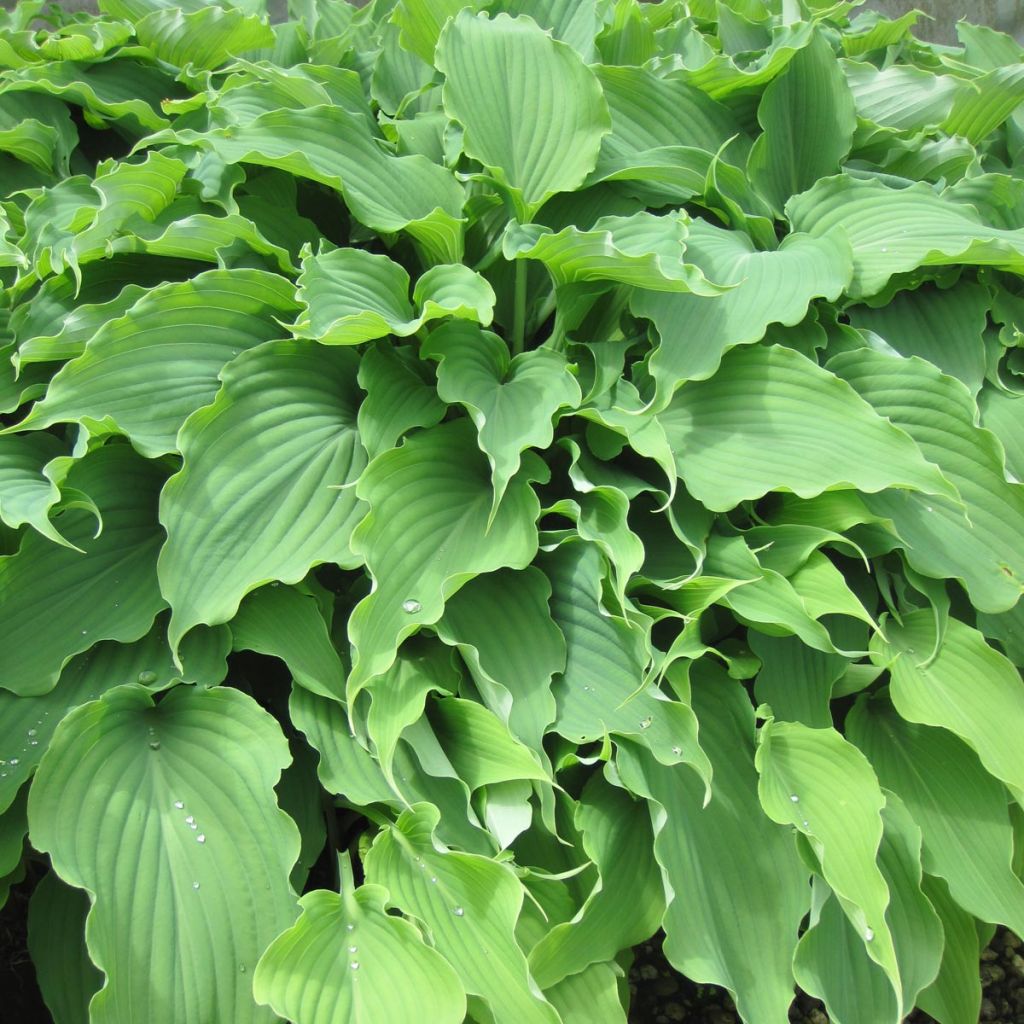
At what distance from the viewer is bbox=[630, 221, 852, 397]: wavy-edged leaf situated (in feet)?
4.22

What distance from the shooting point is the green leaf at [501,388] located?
3.96 feet

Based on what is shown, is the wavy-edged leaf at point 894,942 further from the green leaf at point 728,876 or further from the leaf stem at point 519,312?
the leaf stem at point 519,312

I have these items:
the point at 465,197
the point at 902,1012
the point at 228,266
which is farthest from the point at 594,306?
the point at 902,1012

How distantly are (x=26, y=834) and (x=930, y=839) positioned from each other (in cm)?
105

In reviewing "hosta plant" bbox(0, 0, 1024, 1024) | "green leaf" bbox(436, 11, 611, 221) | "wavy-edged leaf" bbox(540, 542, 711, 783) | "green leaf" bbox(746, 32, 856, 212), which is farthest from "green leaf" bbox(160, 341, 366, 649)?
"green leaf" bbox(746, 32, 856, 212)

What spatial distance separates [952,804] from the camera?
130cm

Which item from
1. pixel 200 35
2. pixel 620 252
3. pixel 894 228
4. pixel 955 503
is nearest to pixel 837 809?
pixel 955 503

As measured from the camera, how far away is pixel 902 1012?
113 cm

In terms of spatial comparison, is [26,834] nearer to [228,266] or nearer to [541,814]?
[541,814]

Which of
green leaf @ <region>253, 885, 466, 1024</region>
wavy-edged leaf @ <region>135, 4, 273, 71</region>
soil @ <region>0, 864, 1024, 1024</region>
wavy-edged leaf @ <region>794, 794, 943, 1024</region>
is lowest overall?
soil @ <region>0, 864, 1024, 1024</region>

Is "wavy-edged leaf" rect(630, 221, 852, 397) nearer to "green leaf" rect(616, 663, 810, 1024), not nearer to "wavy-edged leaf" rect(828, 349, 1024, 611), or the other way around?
"wavy-edged leaf" rect(828, 349, 1024, 611)

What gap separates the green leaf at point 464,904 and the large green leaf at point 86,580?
0.38m

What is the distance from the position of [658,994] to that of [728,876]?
489 mm

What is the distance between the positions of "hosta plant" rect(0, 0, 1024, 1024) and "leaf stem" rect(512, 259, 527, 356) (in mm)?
25
